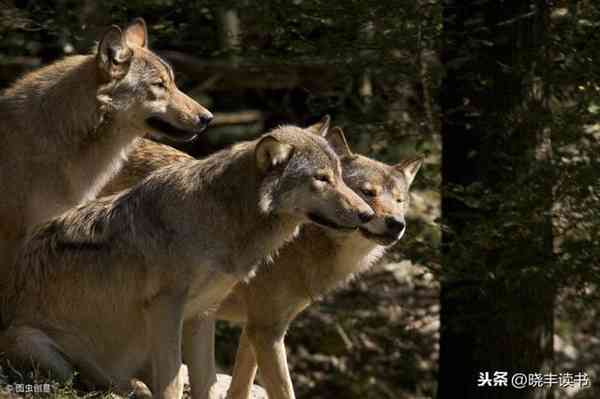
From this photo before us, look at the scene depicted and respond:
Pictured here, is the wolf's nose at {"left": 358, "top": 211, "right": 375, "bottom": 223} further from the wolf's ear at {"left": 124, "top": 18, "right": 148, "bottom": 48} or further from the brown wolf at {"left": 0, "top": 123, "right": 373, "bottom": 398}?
the wolf's ear at {"left": 124, "top": 18, "right": 148, "bottom": 48}

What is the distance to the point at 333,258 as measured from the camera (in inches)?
338

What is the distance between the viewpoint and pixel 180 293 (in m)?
7.21

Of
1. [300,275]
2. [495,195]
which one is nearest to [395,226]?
[300,275]

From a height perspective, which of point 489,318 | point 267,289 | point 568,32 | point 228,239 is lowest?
point 489,318

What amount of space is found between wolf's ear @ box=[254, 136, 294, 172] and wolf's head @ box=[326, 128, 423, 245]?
3.10 feet

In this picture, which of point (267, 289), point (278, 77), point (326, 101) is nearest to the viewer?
point (267, 289)

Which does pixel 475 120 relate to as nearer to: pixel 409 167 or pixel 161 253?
pixel 409 167

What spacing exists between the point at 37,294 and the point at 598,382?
8.74 m

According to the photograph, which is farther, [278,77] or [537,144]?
[278,77]

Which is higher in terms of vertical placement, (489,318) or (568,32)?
(568,32)

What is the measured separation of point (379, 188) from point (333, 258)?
61 cm

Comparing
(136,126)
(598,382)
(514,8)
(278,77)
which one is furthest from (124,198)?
(598,382)

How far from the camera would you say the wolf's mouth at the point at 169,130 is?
841 cm

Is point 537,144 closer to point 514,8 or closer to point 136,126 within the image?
point 514,8
